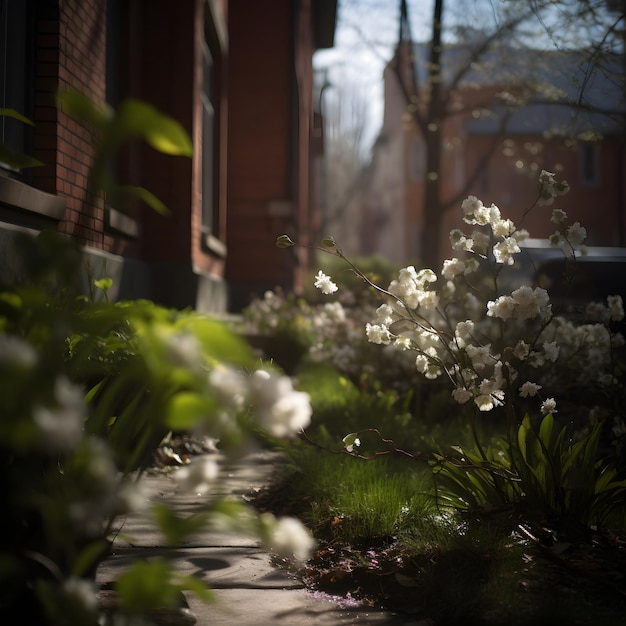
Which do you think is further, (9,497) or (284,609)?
(284,609)

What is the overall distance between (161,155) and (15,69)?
12.3 ft

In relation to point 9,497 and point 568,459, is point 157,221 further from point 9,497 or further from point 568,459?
point 9,497

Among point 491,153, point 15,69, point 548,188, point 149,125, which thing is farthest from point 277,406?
point 491,153

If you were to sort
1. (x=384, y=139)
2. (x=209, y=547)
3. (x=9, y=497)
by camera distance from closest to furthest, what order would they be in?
(x=9, y=497) → (x=209, y=547) → (x=384, y=139)

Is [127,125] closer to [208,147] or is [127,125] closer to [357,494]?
[357,494]

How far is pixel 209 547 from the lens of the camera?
3.71 m

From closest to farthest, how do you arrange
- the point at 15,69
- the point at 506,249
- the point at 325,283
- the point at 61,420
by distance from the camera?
the point at 61,420
the point at 506,249
the point at 325,283
the point at 15,69

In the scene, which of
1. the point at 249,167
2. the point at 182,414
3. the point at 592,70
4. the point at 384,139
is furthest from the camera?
the point at 384,139

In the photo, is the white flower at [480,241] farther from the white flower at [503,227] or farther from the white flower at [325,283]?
the white flower at [325,283]

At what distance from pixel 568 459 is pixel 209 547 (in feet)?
5.09

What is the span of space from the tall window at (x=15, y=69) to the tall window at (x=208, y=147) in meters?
6.13

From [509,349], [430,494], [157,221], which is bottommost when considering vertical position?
[430,494]

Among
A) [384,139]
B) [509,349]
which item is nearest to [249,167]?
[509,349]

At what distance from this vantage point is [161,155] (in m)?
8.95
